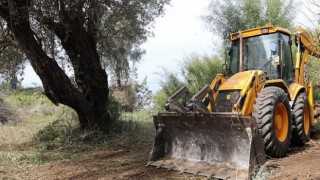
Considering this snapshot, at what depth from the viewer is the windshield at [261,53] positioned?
8047mm

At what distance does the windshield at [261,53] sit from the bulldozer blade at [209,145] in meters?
2.00

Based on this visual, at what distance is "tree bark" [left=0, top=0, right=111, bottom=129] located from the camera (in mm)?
8922

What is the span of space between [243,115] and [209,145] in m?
0.80

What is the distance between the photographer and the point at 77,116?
11.9 meters

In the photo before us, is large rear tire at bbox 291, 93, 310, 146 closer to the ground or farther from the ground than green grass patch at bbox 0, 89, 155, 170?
farther from the ground

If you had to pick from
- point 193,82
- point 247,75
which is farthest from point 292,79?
point 193,82

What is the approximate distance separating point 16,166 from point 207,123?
3.81m

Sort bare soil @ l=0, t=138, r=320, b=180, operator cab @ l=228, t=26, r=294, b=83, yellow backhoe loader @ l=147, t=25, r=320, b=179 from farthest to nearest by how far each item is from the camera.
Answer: operator cab @ l=228, t=26, r=294, b=83 < yellow backhoe loader @ l=147, t=25, r=320, b=179 < bare soil @ l=0, t=138, r=320, b=180

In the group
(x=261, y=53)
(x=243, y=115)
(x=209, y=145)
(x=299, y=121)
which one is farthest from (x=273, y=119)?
(x=261, y=53)

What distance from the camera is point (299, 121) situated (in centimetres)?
777

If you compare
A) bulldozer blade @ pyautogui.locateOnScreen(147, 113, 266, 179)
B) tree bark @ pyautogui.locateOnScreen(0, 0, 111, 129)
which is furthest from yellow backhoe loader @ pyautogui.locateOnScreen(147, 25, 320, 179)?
tree bark @ pyautogui.locateOnScreen(0, 0, 111, 129)

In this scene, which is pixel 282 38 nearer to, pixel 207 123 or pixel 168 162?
pixel 207 123

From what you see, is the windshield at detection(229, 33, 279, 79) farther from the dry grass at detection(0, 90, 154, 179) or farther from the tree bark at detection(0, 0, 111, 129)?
the tree bark at detection(0, 0, 111, 129)

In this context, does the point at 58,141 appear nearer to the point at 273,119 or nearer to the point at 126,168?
the point at 126,168
